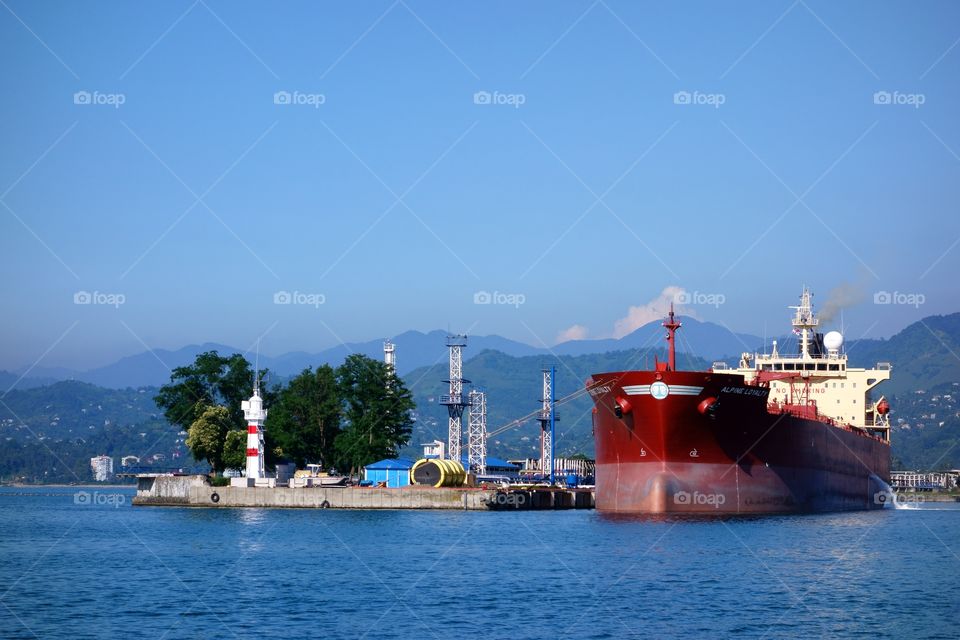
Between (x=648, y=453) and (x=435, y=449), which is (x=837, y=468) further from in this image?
(x=435, y=449)

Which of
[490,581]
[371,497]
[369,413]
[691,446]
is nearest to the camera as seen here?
[490,581]

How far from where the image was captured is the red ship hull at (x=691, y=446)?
192 ft

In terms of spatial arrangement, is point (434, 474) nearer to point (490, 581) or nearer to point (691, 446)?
point (691, 446)

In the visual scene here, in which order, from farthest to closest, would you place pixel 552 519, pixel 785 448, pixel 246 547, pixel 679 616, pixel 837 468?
1. pixel 837 468
2. pixel 552 519
3. pixel 785 448
4. pixel 246 547
5. pixel 679 616

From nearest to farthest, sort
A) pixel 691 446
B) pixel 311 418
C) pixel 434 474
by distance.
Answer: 1. pixel 691 446
2. pixel 434 474
3. pixel 311 418

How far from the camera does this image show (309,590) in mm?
38062

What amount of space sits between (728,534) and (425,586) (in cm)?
1864

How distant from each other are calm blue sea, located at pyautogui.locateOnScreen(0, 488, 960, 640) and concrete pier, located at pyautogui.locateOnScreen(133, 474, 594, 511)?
1574 centimetres

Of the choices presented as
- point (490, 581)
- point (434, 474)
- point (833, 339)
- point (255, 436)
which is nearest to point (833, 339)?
point (833, 339)

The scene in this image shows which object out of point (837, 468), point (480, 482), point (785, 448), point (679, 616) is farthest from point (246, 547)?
point (480, 482)

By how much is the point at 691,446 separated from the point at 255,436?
37.7m

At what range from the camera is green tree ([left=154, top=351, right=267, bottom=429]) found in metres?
104

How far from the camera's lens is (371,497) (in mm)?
81188

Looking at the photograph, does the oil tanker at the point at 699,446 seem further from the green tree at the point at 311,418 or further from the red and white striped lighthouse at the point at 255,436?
the green tree at the point at 311,418
